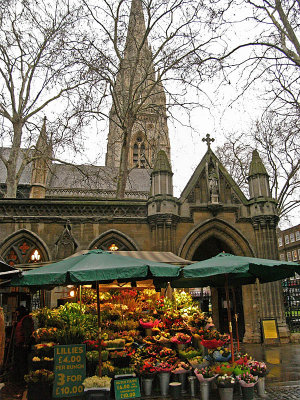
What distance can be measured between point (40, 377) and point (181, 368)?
247 centimetres

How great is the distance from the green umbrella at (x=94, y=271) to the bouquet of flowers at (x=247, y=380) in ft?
6.57

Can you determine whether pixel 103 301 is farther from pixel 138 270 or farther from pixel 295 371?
pixel 295 371

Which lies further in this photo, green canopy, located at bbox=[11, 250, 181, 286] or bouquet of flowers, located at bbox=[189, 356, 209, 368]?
bouquet of flowers, located at bbox=[189, 356, 209, 368]

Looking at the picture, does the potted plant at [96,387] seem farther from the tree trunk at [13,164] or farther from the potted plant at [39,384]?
the tree trunk at [13,164]

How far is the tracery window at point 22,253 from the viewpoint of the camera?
12.8 meters

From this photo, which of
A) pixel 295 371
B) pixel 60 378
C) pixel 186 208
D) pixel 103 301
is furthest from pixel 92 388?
pixel 186 208

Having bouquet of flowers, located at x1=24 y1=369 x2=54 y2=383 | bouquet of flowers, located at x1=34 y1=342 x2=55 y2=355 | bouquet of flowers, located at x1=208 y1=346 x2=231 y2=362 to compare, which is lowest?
bouquet of flowers, located at x1=24 y1=369 x2=54 y2=383

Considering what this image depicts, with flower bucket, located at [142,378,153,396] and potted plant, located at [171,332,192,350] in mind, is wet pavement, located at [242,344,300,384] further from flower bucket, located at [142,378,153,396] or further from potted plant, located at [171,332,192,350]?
flower bucket, located at [142,378,153,396]

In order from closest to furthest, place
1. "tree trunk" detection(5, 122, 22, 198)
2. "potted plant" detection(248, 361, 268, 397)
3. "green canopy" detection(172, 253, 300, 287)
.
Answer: "potted plant" detection(248, 361, 268, 397) < "green canopy" detection(172, 253, 300, 287) < "tree trunk" detection(5, 122, 22, 198)

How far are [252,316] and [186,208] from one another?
15.7 feet

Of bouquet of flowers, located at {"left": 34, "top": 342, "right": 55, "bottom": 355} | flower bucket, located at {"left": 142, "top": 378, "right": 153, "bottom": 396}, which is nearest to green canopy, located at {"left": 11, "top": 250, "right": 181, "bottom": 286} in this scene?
bouquet of flowers, located at {"left": 34, "top": 342, "right": 55, "bottom": 355}

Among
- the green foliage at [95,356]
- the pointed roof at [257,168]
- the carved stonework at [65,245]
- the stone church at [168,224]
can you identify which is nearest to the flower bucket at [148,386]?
the green foliage at [95,356]

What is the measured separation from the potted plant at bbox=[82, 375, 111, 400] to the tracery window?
7734 mm

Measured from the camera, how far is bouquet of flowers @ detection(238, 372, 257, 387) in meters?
5.88
